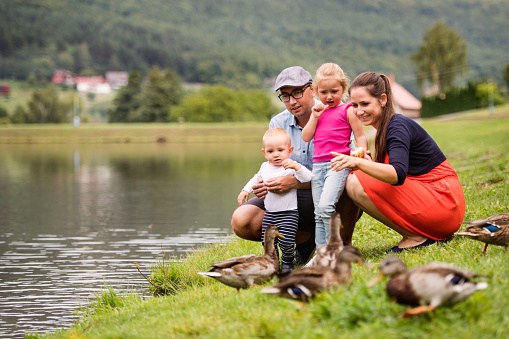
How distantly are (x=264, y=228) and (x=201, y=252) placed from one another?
Answer: 3.18 metres

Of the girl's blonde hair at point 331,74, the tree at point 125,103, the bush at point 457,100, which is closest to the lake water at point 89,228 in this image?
the girl's blonde hair at point 331,74

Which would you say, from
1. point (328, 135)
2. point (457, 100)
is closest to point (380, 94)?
point (328, 135)

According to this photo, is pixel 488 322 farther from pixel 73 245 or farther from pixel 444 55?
pixel 444 55

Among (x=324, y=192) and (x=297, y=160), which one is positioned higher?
(x=297, y=160)

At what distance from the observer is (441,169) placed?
6035mm

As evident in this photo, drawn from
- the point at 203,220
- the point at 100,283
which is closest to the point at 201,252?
the point at 100,283

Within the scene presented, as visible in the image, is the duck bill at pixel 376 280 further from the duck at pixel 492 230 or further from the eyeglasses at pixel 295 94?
the eyeglasses at pixel 295 94

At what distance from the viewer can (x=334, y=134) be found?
244 inches

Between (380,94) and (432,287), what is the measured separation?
8.54ft

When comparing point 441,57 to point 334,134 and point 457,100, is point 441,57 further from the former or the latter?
point 334,134

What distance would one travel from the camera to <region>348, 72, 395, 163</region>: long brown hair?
5848 millimetres

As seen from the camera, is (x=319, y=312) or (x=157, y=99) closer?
(x=319, y=312)

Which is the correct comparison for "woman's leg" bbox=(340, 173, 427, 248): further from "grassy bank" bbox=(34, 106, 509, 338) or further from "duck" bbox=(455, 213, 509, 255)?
"duck" bbox=(455, 213, 509, 255)

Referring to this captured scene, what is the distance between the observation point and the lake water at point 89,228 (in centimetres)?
800
